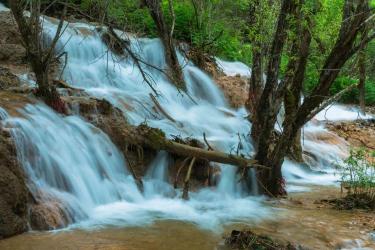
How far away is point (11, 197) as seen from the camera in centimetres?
562

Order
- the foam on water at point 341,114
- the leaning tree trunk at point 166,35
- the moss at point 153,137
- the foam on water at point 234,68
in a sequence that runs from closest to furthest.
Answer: the moss at point 153,137 → the leaning tree trunk at point 166,35 → the foam on water at point 234,68 → the foam on water at point 341,114

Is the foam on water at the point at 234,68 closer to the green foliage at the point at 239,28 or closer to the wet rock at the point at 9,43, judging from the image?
the green foliage at the point at 239,28

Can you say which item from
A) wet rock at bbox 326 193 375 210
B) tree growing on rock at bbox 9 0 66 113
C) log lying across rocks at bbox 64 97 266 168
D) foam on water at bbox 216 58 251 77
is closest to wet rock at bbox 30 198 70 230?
log lying across rocks at bbox 64 97 266 168

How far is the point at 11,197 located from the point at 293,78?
531 centimetres

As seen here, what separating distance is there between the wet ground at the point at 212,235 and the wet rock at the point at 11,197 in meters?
0.13

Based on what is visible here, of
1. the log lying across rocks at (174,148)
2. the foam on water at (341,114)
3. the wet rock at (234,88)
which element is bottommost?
the log lying across rocks at (174,148)

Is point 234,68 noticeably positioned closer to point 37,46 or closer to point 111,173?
point 111,173

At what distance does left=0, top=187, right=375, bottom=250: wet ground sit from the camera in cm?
536

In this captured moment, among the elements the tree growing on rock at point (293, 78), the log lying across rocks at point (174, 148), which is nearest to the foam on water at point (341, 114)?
the tree growing on rock at point (293, 78)

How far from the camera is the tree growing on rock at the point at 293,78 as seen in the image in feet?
24.4

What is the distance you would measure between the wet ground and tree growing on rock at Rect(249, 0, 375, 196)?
1.21 m

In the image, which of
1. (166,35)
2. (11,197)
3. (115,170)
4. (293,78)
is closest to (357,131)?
(166,35)

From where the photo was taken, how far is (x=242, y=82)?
15445 mm

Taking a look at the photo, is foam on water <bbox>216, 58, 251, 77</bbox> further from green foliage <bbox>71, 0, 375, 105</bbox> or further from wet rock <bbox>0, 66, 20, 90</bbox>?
wet rock <bbox>0, 66, 20, 90</bbox>
